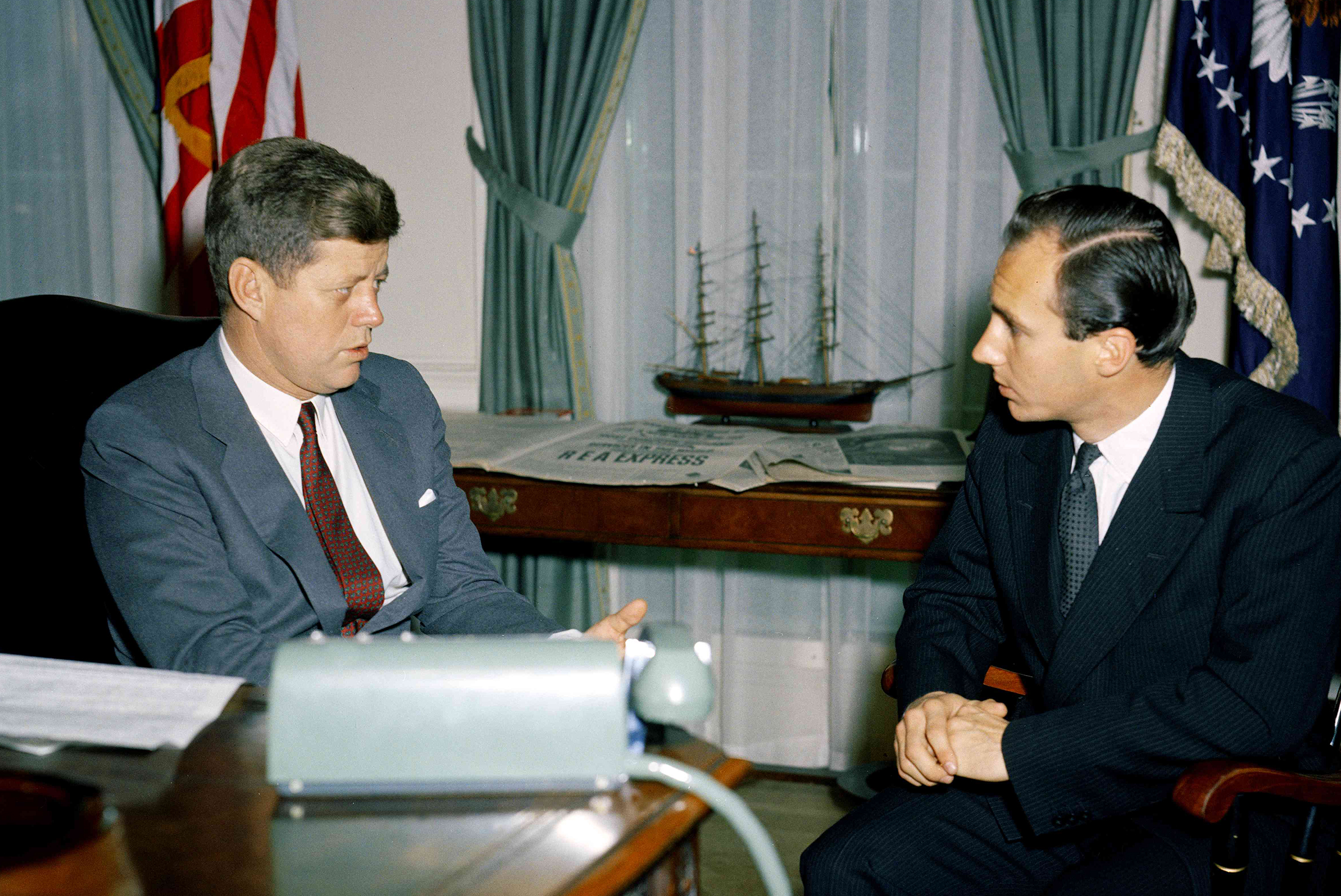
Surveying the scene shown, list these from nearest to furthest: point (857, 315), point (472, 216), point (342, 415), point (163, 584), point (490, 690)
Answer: point (490, 690) → point (163, 584) → point (342, 415) → point (857, 315) → point (472, 216)

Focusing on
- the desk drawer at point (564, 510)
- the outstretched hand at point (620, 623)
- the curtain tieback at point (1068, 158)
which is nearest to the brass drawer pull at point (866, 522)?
the desk drawer at point (564, 510)

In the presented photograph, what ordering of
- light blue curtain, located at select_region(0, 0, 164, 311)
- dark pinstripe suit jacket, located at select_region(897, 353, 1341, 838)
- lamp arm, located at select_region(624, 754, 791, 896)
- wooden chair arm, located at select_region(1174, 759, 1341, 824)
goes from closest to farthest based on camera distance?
lamp arm, located at select_region(624, 754, 791, 896) → wooden chair arm, located at select_region(1174, 759, 1341, 824) → dark pinstripe suit jacket, located at select_region(897, 353, 1341, 838) → light blue curtain, located at select_region(0, 0, 164, 311)

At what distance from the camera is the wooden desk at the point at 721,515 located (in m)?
2.52

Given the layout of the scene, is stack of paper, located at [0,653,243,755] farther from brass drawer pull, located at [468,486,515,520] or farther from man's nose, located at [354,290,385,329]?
brass drawer pull, located at [468,486,515,520]

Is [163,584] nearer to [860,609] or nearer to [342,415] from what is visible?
[342,415]

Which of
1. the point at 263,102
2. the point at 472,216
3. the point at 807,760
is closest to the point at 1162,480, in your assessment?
the point at 807,760

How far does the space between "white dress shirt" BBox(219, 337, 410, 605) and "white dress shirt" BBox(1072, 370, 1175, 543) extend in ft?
3.85

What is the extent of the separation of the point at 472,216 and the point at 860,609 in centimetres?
184

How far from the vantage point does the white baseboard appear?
3707mm

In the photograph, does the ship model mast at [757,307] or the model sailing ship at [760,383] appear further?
the ship model mast at [757,307]

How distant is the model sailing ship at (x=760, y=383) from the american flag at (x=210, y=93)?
1.42 metres

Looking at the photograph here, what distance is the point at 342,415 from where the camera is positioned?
1.86 metres

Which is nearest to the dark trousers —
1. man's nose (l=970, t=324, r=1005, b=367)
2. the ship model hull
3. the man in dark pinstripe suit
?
the man in dark pinstripe suit

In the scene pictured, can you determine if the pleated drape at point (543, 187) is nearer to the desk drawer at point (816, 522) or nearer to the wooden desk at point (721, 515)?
the wooden desk at point (721, 515)
